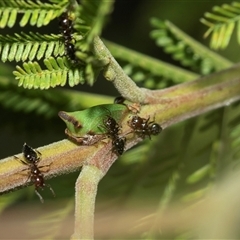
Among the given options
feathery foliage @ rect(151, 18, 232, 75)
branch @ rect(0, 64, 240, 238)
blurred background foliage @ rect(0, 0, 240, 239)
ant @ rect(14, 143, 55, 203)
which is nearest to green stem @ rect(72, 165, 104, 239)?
branch @ rect(0, 64, 240, 238)

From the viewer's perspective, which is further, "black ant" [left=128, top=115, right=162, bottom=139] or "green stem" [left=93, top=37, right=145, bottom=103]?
"black ant" [left=128, top=115, right=162, bottom=139]

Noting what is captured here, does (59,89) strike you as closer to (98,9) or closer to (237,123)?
(237,123)

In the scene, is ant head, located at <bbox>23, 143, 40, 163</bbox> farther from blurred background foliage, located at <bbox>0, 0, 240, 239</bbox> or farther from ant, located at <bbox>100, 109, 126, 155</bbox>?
blurred background foliage, located at <bbox>0, 0, 240, 239</bbox>

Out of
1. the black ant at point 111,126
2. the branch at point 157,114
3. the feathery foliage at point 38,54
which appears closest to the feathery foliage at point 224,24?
the branch at point 157,114

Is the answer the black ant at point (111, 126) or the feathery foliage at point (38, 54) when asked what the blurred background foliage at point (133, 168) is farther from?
the feathery foliage at point (38, 54)

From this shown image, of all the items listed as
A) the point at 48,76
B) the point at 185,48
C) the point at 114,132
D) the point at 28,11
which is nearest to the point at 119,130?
the point at 114,132

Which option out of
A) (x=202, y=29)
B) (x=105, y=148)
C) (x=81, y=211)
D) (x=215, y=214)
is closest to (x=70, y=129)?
(x=105, y=148)
